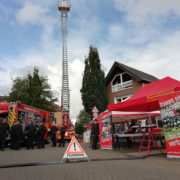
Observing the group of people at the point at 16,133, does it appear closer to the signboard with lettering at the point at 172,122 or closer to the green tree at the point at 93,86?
the signboard with lettering at the point at 172,122

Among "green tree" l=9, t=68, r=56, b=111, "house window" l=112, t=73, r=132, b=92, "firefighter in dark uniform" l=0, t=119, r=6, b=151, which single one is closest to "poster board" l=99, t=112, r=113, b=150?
"firefighter in dark uniform" l=0, t=119, r=6, b=151

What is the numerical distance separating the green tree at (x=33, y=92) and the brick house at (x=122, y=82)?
1295cm

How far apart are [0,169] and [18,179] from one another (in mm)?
1576

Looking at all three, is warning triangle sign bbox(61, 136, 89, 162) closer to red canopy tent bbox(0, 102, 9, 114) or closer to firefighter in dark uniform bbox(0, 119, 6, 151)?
firefighter in dark uniform bbox(0, 119, 6, 151)

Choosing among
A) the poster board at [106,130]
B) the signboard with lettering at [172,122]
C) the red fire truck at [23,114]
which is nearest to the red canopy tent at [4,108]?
the red fire truck at [23,114]

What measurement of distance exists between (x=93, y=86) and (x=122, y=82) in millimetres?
3645

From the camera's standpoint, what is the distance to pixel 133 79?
2219cm

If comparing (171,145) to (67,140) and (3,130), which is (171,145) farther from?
(67,140)

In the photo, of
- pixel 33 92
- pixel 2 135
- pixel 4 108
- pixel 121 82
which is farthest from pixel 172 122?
pixel 33 92

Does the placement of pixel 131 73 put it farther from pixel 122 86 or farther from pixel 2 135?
pixel 2 135

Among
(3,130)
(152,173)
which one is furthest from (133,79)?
(152,173)

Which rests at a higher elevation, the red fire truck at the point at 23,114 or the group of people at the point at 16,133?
the red fire truck at the point at 23,114

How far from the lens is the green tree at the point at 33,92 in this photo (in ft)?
103

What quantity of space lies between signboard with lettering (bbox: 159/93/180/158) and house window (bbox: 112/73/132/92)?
49.2ft
